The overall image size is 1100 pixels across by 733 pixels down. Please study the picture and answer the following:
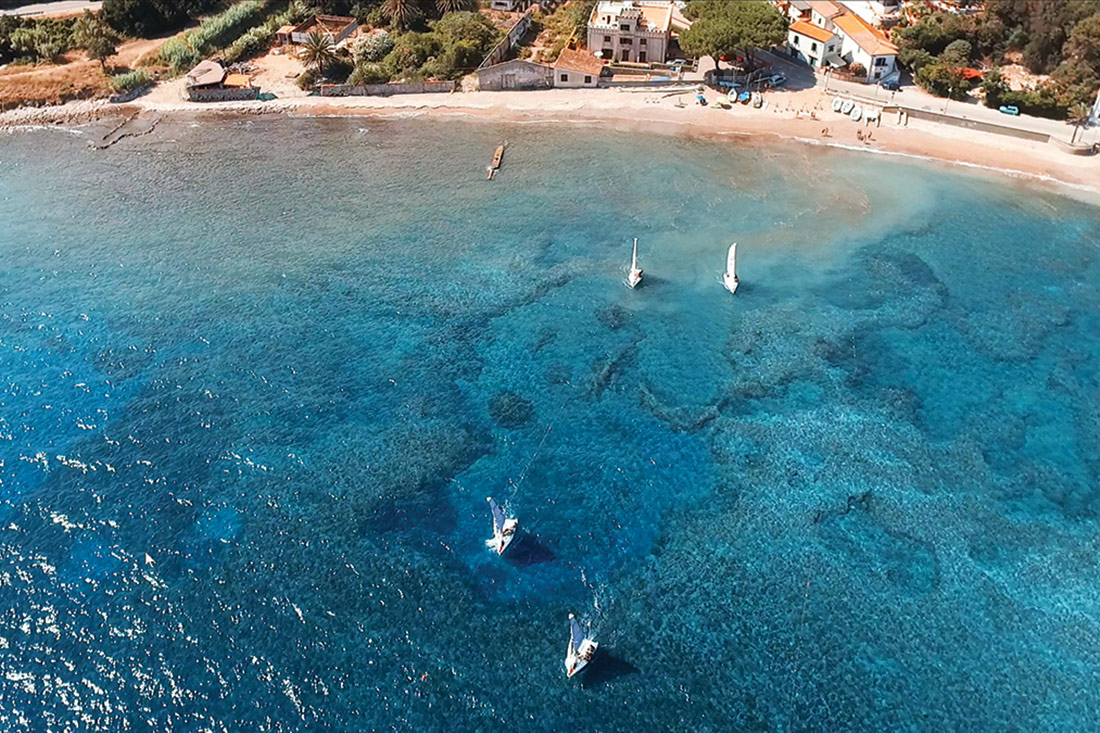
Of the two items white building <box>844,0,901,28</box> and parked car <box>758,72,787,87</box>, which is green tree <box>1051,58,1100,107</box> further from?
parked car <box>758,72,787,87</box>

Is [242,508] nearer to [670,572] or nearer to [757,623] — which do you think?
[670,572]

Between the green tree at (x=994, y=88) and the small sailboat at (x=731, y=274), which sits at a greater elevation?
the green tree at (x=994, y=88)

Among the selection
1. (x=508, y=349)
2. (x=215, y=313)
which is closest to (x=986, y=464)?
(x=508, y=349)

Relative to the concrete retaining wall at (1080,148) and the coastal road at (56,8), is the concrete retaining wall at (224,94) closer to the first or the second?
the coastal road at (56,8)

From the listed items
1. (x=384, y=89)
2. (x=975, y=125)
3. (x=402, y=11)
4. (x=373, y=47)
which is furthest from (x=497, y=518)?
(x=402, y=11)

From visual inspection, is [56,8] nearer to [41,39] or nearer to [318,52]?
[41,39]

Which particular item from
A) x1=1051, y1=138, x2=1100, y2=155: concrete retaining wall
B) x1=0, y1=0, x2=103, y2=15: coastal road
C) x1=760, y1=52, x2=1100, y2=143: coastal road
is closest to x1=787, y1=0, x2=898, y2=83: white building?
x1=760, y1=52, x2=1100, y2=143: coastal road

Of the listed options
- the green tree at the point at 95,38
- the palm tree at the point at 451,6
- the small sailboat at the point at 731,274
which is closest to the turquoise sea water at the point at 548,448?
the small sailboat at the point at 731,274
